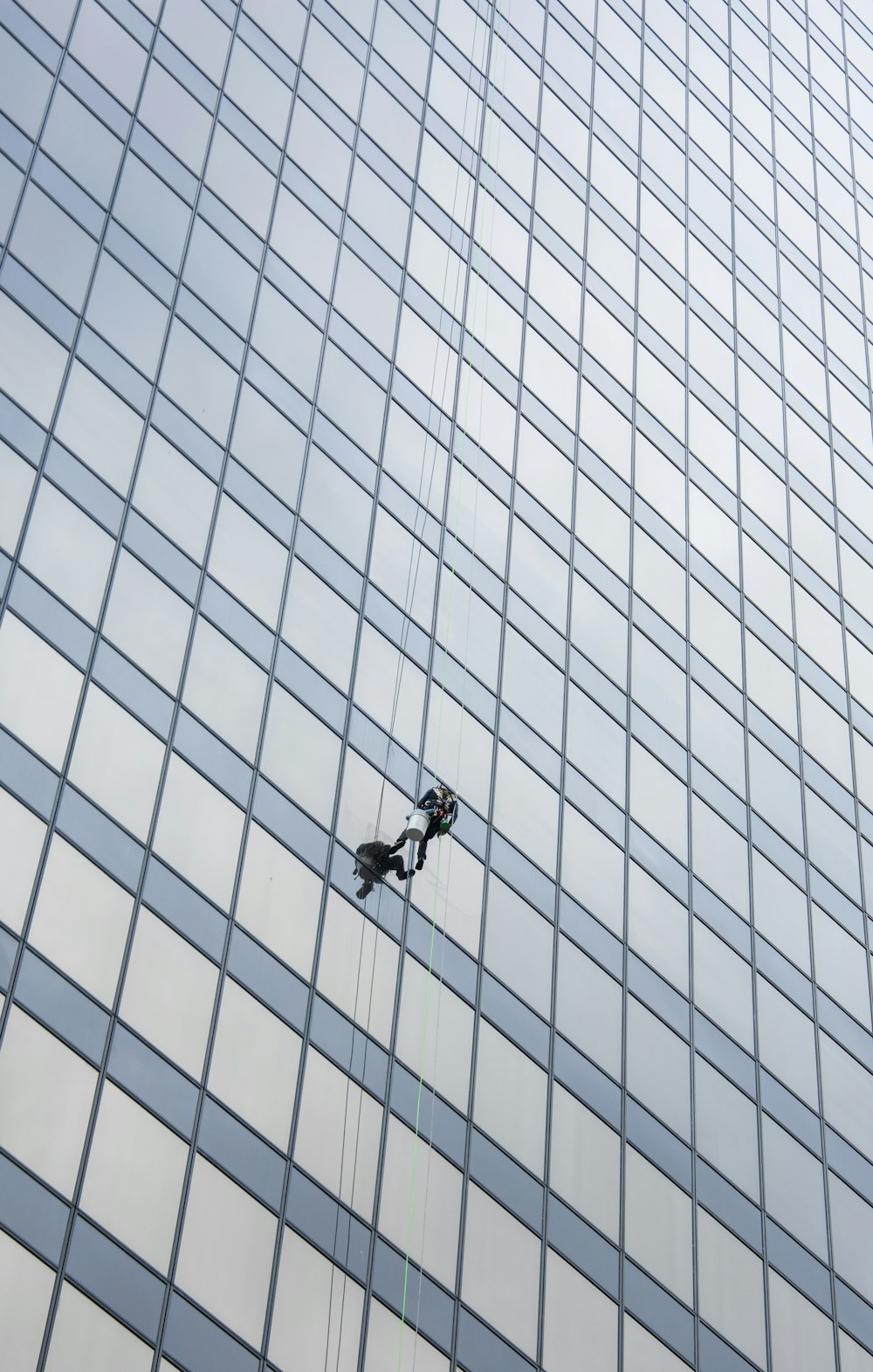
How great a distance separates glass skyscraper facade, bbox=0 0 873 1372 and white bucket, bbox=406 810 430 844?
292 cm

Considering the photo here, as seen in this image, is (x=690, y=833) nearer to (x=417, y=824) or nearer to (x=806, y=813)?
(x=806, y=813)

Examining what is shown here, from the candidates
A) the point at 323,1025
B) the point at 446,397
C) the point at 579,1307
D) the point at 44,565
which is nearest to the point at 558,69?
the point at 446,397

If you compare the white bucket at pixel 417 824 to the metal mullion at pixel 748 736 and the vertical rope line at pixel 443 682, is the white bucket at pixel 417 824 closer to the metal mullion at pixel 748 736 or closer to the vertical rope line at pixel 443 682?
the vertical rope line at pixel 443 682

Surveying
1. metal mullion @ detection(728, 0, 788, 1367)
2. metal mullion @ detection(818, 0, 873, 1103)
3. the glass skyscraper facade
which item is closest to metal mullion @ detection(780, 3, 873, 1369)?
metal mullion @ detection(818, 0, 873, 1103)

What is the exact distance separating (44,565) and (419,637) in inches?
300

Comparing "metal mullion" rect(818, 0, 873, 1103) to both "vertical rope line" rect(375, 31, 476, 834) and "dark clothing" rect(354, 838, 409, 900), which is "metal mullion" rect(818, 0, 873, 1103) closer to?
"vertical rope line" rect(375, 31, 476, 834)

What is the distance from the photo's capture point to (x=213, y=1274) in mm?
23203

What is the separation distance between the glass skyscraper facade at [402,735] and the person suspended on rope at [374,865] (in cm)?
27

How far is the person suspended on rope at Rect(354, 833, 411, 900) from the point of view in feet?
89.2

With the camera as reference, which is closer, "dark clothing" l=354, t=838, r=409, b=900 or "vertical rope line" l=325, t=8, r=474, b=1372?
"vertical rope line" l=325, t=8, r=474, b=1372

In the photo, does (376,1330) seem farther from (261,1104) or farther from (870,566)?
(870,566)

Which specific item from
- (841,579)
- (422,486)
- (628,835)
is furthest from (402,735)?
(841,579)

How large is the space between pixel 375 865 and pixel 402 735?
10.9ft

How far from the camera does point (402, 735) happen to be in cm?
3000
